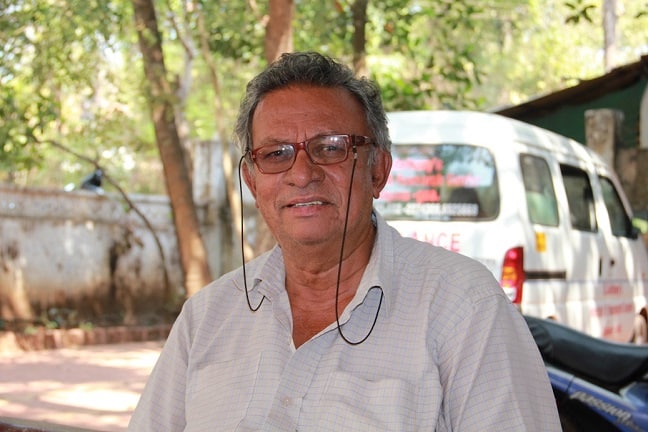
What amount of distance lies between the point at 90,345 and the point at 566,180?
5.41 metres

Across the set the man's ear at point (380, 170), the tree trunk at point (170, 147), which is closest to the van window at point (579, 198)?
the tree trunk at point (170, 147)

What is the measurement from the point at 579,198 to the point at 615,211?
2.34 feet

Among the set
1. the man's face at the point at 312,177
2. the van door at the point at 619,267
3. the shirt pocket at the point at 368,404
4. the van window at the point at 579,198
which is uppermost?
the man's face at the point at 312,177

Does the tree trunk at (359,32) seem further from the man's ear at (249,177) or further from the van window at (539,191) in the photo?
the man's ear at (249,177)

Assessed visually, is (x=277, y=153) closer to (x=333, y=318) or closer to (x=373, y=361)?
(x=333, y=318)

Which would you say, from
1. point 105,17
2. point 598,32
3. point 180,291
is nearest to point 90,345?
point 180,291

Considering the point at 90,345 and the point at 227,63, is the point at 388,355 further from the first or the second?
the point at 227,63

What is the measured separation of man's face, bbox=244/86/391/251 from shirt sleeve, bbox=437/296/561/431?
0.46 m

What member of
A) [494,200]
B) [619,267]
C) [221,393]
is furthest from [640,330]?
[221,393]

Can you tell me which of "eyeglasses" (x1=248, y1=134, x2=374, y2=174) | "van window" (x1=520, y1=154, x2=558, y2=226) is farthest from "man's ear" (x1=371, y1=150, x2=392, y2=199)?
"van window" (x1=520, y1=154, x2=558, y2=226)

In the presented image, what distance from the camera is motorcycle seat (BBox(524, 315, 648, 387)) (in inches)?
150

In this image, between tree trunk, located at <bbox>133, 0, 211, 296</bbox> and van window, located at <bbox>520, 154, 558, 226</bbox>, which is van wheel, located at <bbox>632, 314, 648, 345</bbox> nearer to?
van window, located at <bbox>520, 154, 558, 226</bbox>

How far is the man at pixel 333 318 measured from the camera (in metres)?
1.95

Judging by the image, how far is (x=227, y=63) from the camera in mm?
20125
